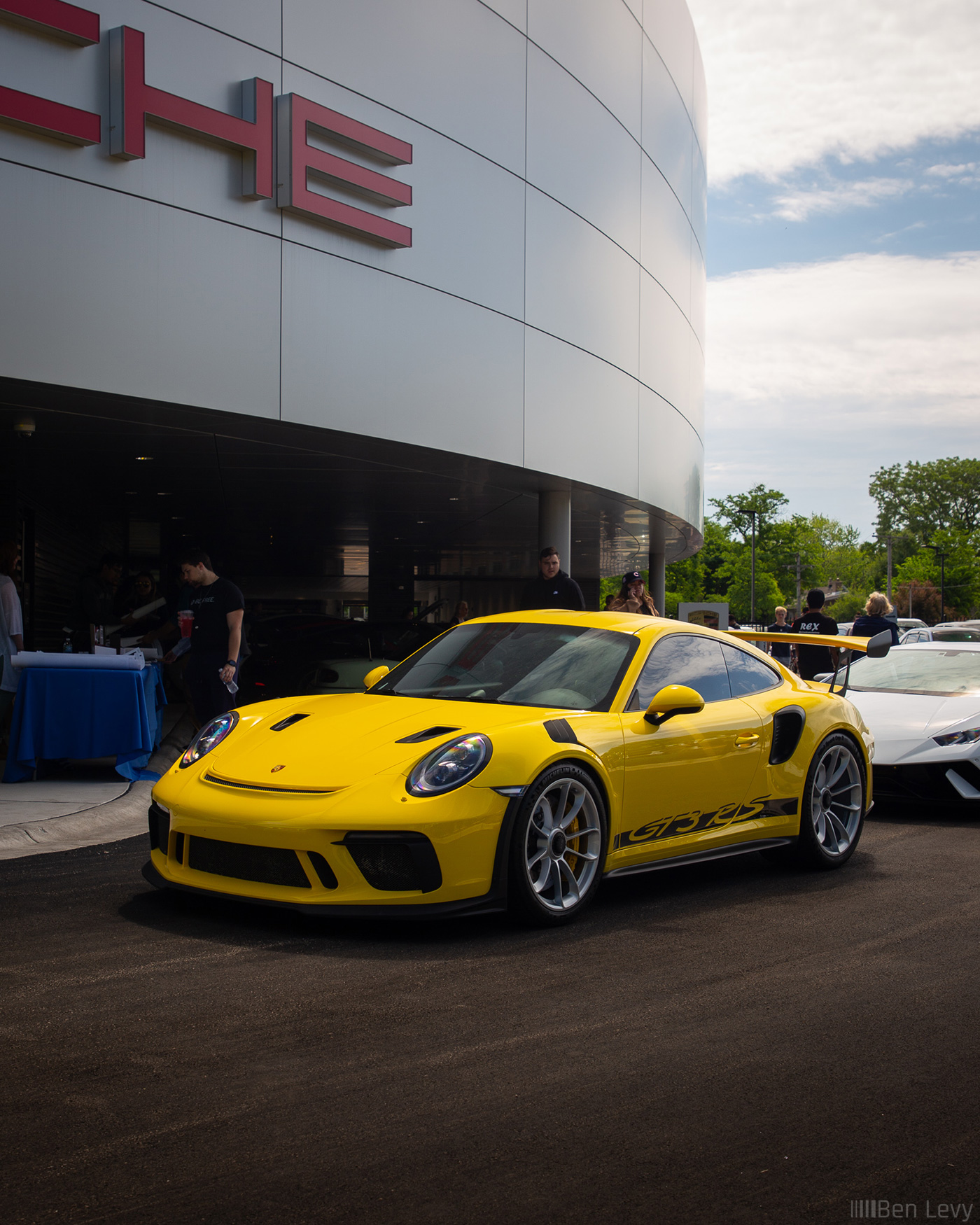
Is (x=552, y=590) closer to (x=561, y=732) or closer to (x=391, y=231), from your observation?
(x=391, y=231)


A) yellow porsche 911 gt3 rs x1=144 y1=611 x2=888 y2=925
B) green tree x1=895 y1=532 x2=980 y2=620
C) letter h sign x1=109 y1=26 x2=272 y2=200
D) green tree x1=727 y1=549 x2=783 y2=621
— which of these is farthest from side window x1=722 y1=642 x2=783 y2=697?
green tree x1=895 y1=532 x2=980 y2=620

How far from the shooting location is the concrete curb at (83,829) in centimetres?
646

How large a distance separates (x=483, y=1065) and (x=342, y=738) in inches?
75.7

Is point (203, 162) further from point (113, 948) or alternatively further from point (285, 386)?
point (113, 948)

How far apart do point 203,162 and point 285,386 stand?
2016 mm

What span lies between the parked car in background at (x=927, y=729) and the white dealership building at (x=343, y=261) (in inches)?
222

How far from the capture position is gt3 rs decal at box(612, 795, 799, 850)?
5246mm

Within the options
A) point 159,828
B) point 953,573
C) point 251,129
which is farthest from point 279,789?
point 953,573

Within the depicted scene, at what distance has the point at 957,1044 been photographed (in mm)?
3547

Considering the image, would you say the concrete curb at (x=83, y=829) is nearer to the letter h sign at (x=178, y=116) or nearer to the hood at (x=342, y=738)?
the hood at (x=342, y=738)

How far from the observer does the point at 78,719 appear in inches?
336

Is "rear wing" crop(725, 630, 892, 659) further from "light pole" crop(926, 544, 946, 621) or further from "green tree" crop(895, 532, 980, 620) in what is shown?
"green tree" crop(895, 532, 980, 620)

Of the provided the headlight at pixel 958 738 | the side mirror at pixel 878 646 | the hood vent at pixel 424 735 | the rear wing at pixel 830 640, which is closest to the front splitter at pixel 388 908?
the hood vent at pixel 424 735

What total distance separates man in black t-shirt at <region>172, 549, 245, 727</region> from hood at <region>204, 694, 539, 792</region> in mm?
2908
